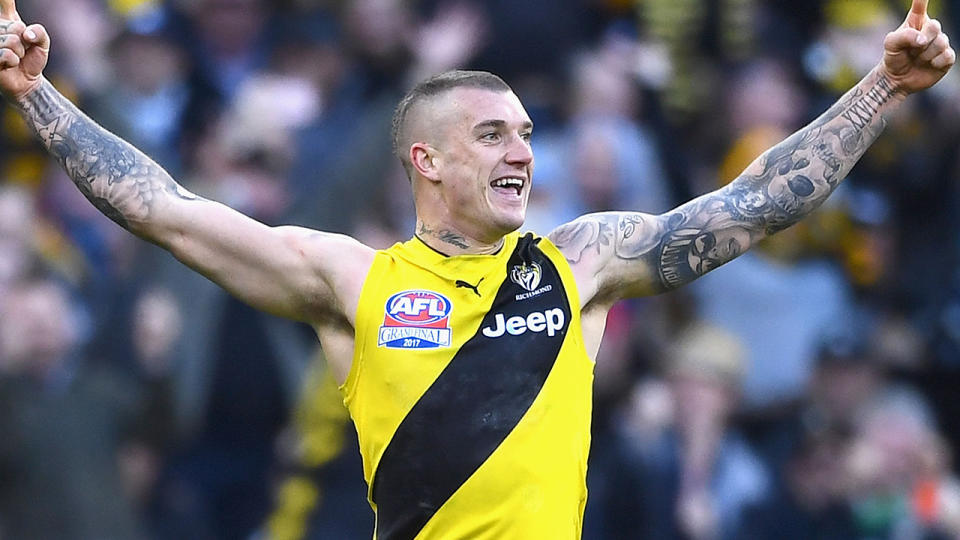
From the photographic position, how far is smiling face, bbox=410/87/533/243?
5.30 metres

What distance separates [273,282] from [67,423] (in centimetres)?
430

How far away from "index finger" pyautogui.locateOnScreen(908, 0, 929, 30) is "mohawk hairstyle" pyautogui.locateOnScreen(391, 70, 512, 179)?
4.47ft

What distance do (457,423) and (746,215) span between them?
1.27 m

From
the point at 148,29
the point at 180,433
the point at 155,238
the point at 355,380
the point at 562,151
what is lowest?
the point at 355,380

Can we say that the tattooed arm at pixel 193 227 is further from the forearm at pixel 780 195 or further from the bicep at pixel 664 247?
the forearm at pixel 780 195

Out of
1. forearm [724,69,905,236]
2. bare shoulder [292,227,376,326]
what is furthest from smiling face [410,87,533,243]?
forearm [724,69,905,236]

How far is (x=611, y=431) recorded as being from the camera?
946 cm

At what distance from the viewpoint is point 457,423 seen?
496 cm

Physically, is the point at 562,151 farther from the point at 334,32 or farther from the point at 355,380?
the point at 355,380

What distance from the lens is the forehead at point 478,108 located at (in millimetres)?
5355

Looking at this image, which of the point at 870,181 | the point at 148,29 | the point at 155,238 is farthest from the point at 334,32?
the point at 155,238

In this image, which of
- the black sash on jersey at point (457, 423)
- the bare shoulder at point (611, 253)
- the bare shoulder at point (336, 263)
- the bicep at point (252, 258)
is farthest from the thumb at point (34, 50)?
the bare shoulder at point (611, 253)

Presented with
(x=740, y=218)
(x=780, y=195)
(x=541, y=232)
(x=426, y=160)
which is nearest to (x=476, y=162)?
(x=426, y=160)

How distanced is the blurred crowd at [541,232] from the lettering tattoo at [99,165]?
156 inches
